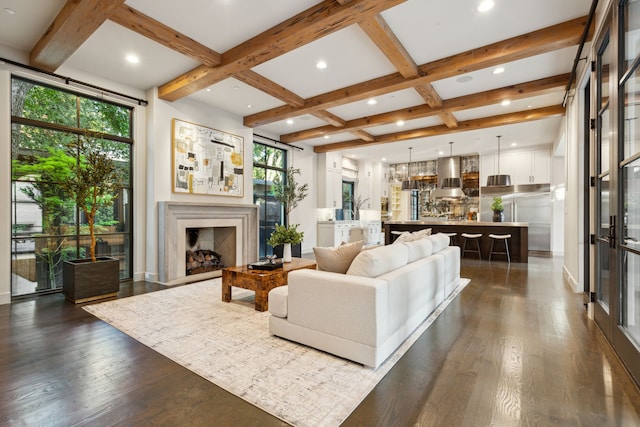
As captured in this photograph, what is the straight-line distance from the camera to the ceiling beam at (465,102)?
4.64m

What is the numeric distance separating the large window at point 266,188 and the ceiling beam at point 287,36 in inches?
123

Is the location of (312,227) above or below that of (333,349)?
above

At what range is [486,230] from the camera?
7.70 meters

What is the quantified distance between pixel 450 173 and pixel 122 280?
30.9 ft

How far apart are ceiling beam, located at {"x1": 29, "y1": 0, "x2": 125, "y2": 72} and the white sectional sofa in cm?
305

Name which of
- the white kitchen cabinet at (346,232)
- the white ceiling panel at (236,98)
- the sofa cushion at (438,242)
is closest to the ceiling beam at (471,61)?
the white ceiling panel at (236,98)

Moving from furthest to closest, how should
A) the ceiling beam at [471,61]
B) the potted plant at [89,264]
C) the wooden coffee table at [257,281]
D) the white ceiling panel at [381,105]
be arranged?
the white ceiling panel at [381,105] < the potted plant at [89,264] < the wooden coffee table at [257,281] < the ceiling beam at [471,61]

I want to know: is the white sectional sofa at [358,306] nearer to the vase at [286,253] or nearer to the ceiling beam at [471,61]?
the vase at [286,253]

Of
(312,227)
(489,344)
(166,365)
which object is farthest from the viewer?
(312,227)

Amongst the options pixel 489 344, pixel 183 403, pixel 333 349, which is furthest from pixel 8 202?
pixel 489 344

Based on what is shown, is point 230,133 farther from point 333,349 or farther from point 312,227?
point 333,349

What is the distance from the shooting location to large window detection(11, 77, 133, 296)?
3998 millimetres

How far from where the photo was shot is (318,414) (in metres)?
1.73

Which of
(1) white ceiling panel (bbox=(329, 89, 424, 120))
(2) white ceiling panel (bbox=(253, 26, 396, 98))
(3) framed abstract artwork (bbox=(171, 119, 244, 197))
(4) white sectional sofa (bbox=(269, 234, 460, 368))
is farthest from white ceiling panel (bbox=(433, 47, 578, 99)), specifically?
(3) framed abstract artwork (bbox=(171, 119, 244, 197))
